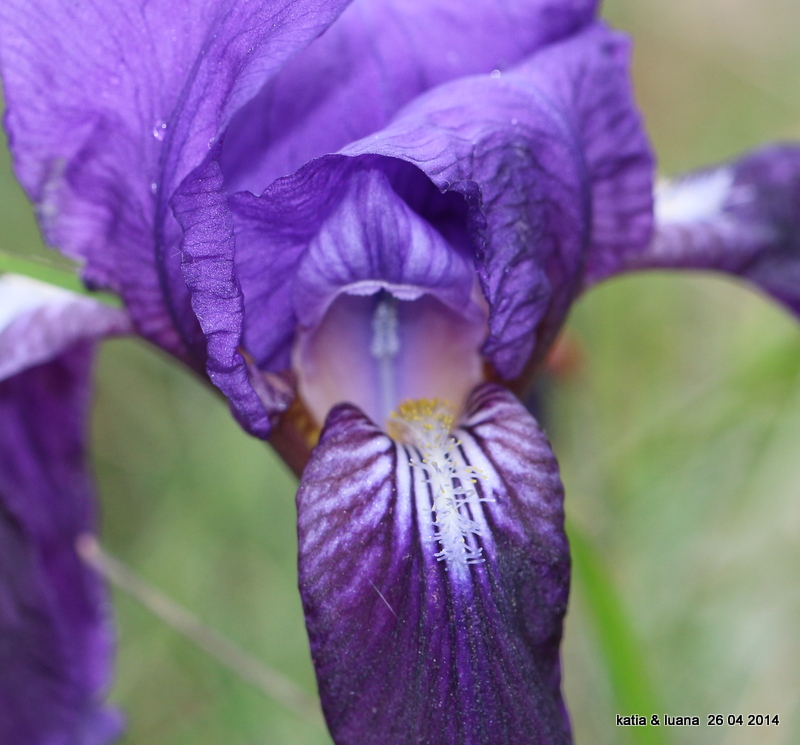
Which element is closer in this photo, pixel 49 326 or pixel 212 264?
pixel 212 264

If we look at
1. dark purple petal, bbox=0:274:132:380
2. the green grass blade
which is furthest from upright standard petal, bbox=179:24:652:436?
the green grass blade

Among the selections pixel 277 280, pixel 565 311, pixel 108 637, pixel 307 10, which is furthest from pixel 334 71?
pixel 108 637

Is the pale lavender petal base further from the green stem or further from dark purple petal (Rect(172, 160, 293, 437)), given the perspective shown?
dark purple petal (Rect(172, 160, 293, 437))

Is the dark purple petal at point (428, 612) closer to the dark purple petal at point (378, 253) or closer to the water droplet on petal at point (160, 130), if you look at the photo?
the dark purple petal at point (378, 253)

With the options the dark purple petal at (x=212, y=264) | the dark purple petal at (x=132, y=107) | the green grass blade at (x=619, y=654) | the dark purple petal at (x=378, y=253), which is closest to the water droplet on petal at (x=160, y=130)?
the dark purple petal at (x=132, y=107)

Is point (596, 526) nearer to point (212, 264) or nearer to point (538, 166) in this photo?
point (538, 166)

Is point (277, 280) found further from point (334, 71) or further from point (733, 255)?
point (733, 255)

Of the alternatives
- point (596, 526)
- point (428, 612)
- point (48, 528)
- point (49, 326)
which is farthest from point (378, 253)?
point (596, 526)
